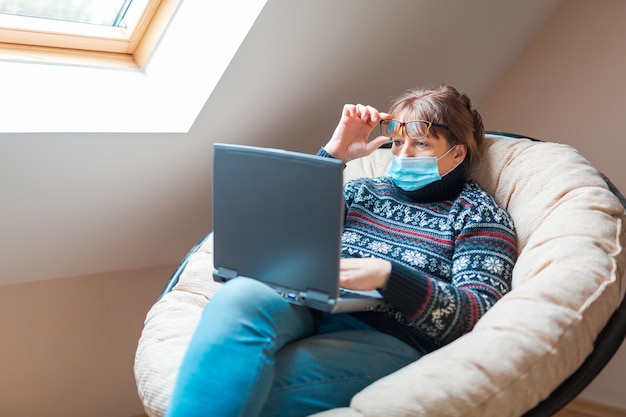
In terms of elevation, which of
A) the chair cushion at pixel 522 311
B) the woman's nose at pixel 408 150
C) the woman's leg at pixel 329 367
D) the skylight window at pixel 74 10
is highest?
the skylight window at pixel 74 10

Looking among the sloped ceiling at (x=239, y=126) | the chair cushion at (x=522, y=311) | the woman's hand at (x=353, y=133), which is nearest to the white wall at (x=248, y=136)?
the sloped ceiling at (x=239, y=126)

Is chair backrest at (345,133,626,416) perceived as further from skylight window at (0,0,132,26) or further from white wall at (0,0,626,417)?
skylight window at (0,0,132,26)

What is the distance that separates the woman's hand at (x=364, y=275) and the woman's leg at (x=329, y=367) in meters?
0.13

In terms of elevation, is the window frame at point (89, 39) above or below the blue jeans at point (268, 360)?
above

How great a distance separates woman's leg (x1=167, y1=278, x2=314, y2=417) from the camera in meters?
1.24

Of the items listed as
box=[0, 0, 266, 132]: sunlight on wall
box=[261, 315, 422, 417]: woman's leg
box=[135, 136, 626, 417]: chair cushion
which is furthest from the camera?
box=[0, 0, 266, 132]: sunlight on wall

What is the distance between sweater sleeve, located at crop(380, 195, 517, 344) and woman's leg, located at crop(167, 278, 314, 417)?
242 millimetres

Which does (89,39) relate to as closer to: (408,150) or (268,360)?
(408,150)

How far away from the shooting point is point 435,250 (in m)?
1.65

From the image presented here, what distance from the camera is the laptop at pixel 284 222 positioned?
4.27ft

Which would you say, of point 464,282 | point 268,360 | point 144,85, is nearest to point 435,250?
point 464,282

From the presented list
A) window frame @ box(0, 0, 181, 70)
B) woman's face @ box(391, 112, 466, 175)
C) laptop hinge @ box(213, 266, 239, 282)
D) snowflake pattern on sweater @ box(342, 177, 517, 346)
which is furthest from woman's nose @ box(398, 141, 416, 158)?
window frame @ box(0, 0, 181, 70)

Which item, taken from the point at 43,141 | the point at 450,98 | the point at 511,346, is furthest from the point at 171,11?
the point at 511,346

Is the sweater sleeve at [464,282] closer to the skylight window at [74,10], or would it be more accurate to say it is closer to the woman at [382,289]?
the woman at [382,289]
